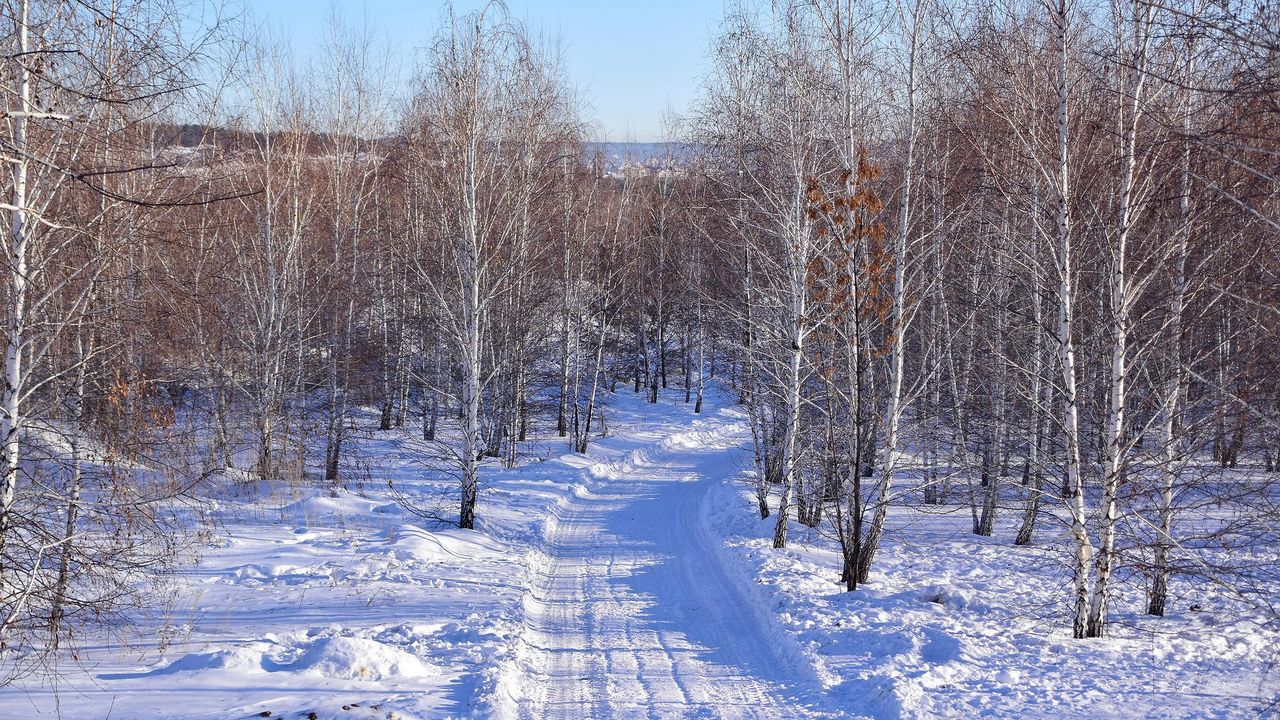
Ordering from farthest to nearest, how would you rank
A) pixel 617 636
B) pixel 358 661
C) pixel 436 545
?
pixel 436 545 → pixel 617 636 → pixel 358 661

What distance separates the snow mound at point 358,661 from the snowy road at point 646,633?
1.10m

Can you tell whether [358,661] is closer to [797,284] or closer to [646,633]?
[646,633]

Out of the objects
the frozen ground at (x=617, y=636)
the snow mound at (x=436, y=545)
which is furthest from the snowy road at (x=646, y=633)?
the snow mound at (x=436, y=545)

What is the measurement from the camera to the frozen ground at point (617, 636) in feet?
20.1

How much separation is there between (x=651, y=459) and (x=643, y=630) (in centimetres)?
1576

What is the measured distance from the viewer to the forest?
6668 mm

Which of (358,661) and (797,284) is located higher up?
(797,284)

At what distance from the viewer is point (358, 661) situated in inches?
262

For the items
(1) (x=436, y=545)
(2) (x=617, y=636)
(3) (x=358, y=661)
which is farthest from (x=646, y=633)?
(1) (x=436, y=545)

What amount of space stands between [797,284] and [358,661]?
27.4 ft

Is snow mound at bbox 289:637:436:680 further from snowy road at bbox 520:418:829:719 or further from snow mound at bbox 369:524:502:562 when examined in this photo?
snow mound at bbox 369:524:502:562

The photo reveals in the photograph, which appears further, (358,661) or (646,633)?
(646,633)

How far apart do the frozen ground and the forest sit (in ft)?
2.17

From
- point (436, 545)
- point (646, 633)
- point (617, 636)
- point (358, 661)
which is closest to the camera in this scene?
point (358, 661)
